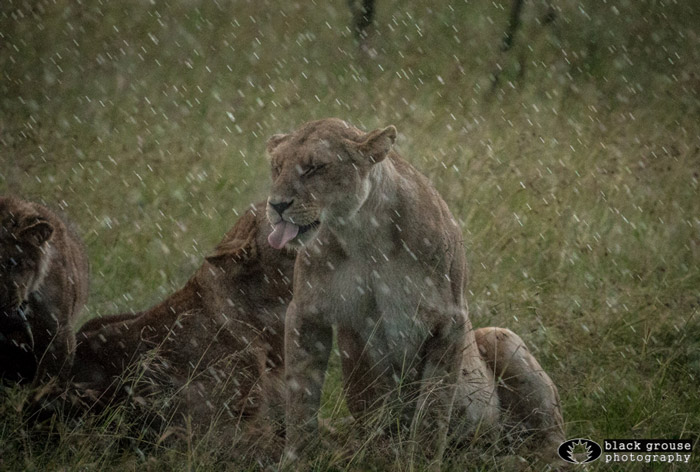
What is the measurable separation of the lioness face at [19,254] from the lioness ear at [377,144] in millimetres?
1903

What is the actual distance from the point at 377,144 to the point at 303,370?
120 centimetres

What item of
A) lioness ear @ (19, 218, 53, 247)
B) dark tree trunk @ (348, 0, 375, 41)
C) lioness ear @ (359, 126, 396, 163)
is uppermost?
lioness ear @ (359, 126, 396, 163)

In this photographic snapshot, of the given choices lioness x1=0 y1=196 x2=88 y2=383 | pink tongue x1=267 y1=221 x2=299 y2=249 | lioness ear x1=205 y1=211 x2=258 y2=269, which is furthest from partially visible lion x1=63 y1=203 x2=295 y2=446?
pink tongue x1=267 y1=221 x2=299 y2=249

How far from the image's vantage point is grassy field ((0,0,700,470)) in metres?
6.34

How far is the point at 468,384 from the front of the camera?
4.98 m

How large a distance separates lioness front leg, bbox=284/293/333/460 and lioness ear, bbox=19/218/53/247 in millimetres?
1496

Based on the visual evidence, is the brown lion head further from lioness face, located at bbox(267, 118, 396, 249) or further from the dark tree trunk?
the dark tree trunk

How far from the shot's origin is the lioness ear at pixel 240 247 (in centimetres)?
528

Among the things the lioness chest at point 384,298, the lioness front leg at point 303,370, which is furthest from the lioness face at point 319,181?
the lioness front leg at point 303,370

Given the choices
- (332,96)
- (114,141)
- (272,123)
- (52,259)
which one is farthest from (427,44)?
(52,259)

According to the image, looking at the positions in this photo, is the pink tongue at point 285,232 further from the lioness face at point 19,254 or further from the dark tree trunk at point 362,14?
the dark tree trunk at point 362,14

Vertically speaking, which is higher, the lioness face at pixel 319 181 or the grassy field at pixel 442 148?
the lioness face at pixel 319 181

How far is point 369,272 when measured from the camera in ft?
15.2

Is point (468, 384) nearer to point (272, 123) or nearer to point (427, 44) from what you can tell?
point (272, 123)
